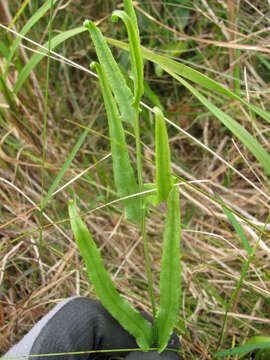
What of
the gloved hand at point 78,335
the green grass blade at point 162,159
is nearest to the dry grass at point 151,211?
the gloved hand at point 78,335

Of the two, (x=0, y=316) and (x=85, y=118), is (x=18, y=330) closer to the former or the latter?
(x=0, y=316)

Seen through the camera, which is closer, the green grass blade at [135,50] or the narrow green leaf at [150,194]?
the green grass blade at [135,50]

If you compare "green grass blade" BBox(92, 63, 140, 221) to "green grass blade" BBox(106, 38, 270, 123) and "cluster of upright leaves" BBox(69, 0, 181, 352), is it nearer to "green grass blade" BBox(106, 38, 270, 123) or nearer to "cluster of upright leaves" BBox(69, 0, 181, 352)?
"cluster of upright leaves" BBox(69, 0, 181, 352)

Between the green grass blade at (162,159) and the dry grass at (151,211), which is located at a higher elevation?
the green grass blade at (162,159)

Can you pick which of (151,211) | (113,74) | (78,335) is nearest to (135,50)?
(113,74)

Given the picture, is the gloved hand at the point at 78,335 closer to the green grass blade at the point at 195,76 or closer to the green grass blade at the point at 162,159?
the green grass blade at the point at 162,159

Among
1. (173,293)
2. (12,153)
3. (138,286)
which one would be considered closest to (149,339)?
(173,293)

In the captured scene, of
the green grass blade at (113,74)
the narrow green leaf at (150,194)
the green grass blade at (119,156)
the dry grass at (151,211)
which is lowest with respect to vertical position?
the dry grass at (151,211)

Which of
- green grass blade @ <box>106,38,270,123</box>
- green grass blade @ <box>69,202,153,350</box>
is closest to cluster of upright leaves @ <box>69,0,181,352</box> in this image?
green grass blade @ <box>69,202,153,350</box>
